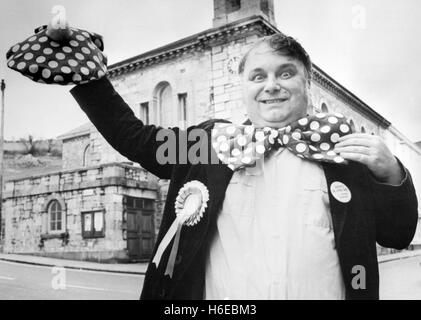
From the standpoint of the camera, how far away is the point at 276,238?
875 mm

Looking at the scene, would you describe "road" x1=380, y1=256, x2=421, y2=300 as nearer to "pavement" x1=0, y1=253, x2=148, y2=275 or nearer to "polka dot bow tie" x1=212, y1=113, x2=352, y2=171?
"polka dot bow tie" x1=212, y1=113, x2=352, y2=171

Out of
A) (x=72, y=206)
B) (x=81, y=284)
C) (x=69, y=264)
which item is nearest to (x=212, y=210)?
(x=81, y=284)

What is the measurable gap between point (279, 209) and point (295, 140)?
0.14 meters

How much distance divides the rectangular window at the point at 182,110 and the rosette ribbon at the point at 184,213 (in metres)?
2.42

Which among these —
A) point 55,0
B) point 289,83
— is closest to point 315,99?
point 55,0

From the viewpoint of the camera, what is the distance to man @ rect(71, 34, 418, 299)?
2.80 ft

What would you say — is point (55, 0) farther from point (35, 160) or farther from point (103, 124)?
point (35, 160)

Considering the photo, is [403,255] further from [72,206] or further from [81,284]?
[72,206]

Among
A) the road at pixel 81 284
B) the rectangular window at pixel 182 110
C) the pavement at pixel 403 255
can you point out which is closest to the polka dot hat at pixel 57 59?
the road at pixel 81 284

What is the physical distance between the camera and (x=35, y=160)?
2643mm

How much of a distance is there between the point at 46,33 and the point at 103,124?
20 cm

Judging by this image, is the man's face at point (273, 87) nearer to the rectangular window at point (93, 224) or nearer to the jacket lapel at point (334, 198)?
the jacket lapel at point (334, 198)
